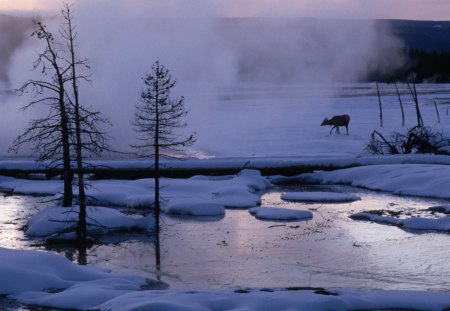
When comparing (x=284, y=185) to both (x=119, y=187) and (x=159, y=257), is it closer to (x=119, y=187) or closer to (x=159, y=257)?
(x=119, y=187)

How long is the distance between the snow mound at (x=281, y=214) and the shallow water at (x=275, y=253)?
0.24 m

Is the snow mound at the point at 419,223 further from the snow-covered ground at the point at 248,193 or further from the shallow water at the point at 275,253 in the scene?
the shallow water at the point at 275,253

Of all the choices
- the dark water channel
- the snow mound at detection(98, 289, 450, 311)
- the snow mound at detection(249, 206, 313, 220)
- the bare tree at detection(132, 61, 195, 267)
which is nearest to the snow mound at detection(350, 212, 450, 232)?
the dark water channel

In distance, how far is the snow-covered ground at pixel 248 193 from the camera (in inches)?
497

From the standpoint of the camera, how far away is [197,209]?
22.2 meters

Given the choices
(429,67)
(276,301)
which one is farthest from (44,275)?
(429,67)

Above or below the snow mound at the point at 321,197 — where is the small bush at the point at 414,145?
above

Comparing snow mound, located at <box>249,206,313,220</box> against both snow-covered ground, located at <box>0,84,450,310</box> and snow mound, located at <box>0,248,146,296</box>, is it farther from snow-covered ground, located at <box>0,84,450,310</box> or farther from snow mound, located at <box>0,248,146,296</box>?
snow mound, located at <box>0,248,146,296</box>

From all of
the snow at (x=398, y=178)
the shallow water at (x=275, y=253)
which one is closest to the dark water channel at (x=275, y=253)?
the shallow water at (x=275, y=253)

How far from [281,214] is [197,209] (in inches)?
90.1

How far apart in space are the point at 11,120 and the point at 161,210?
79.6 feet

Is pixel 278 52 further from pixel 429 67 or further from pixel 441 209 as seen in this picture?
pixel 441 209

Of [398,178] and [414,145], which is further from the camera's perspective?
[414,145]

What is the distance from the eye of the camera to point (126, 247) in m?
17.9
